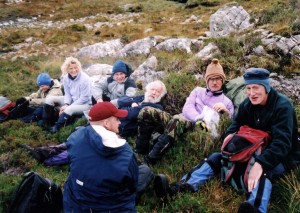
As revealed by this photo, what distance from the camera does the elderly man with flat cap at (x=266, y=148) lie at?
4164 mm

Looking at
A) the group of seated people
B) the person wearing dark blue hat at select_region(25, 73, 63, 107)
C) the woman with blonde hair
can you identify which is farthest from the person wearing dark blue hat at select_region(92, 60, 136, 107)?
the person wearing dark blue hat at select_region(25, 73, 63, 107)

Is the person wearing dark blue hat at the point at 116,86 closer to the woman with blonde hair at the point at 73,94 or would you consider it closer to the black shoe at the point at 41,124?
the woman with blonde hair at the point at 73,94

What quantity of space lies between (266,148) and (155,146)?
6.62ft

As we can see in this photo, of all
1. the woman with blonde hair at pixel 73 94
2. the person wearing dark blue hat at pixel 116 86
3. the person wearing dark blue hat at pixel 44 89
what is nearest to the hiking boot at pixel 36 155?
the woman with blonde hair at pixel 73 94

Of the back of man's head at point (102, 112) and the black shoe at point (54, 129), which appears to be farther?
the black shoe at point (54, 129)

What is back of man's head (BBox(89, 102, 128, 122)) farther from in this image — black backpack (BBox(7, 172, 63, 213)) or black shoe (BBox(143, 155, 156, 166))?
black shoe (BBox(143, 155, 156, 166))

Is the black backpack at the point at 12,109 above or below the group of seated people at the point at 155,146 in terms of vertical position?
below

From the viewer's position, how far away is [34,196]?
14.3 feet

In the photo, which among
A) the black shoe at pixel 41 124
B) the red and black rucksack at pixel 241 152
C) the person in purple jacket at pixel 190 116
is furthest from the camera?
the black shoe at pixel 41 124

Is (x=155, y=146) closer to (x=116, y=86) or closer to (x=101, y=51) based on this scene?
(x=116, y=86)

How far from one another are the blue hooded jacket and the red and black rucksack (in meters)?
1.42

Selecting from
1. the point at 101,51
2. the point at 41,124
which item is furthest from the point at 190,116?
the point at 101,51

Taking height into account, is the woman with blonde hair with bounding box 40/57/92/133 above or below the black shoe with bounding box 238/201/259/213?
below

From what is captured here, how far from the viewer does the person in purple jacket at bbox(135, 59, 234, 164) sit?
5.85 meters
